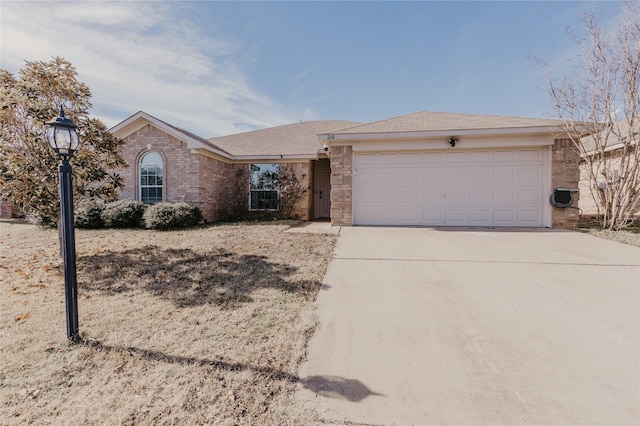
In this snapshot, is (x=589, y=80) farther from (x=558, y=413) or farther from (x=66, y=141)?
(x=66, y=141)

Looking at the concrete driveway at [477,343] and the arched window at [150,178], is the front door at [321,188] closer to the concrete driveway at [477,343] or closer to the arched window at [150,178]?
the arched window at [150,178]

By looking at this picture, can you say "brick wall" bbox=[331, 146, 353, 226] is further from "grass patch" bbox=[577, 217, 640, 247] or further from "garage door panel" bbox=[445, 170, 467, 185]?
"grass patch" bbox=[577, 217, 640, 247]

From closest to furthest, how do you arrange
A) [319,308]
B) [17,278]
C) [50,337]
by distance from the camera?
[50,337], [319,308], [17,278]

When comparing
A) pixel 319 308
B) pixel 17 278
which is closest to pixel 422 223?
pixel 319 308

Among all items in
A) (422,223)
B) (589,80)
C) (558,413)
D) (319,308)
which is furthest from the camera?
(422,223)

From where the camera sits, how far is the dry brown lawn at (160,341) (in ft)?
5.78

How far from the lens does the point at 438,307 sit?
10.7 ft

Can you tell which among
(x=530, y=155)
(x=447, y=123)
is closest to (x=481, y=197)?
(x=530, y=155)

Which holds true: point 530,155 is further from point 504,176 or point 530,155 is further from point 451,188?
point 451,188

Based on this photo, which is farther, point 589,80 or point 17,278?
point 589,80

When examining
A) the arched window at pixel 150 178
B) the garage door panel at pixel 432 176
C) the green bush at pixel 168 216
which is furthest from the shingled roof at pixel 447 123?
the arched window at pixel 150 178

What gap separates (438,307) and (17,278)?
6.47m

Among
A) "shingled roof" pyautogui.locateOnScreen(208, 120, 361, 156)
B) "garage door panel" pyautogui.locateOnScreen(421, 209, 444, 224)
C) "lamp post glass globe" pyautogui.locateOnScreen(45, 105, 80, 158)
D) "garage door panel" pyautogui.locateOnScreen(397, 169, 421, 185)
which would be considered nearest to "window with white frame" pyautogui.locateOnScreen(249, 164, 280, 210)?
"shingled roof" pyautogui.locateOnScreen(208, 120, 361, 156)

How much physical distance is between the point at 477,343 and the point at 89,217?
39.6 feet
